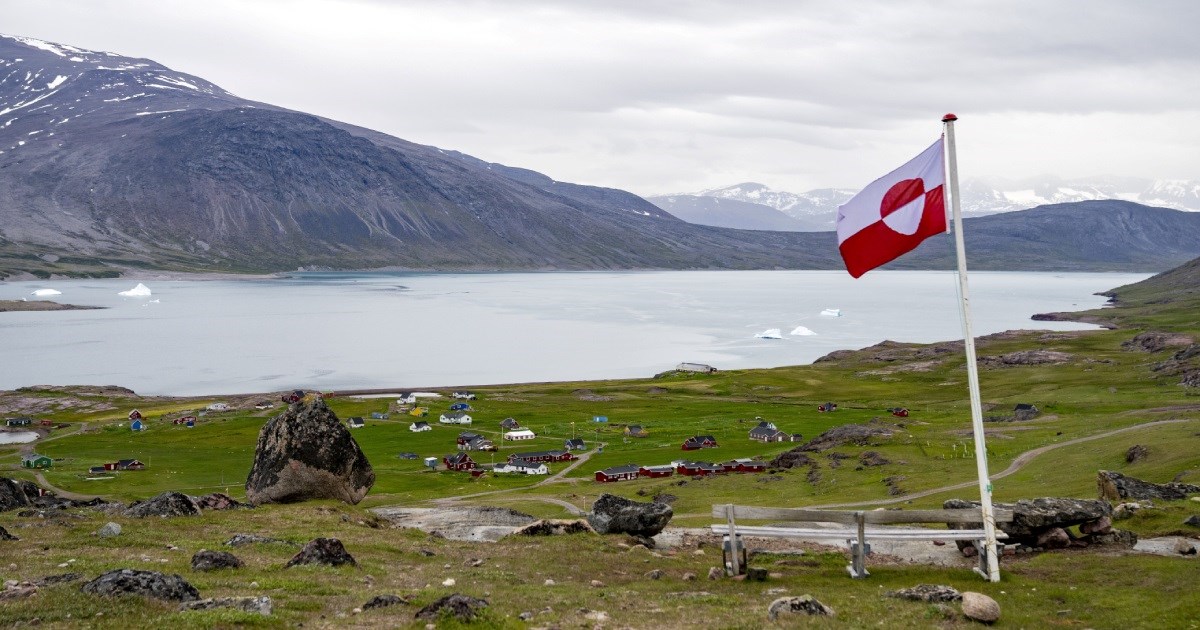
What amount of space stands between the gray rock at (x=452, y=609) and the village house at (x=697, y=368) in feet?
479

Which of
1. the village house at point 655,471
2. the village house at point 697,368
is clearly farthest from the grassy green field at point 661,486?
the village house at point 697,368

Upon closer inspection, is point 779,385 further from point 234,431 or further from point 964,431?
point 234,431

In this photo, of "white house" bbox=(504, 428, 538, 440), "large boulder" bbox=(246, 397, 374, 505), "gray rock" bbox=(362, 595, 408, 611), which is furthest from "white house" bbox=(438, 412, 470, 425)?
"gray rock" bbox=(362, 595, 408, 611)

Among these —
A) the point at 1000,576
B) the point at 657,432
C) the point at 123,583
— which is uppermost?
the point at 123,583

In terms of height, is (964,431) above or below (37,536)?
below

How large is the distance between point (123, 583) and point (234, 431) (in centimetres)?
9521

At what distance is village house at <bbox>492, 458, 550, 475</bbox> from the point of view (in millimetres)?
80812

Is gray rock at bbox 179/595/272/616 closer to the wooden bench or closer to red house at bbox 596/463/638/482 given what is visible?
the wooden bench

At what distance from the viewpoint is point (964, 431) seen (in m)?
80.7

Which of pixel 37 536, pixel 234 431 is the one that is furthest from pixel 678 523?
pixel 234 431

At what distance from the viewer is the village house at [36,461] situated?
8419 cm

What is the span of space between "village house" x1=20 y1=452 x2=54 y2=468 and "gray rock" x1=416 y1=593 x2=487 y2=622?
83.0 metres

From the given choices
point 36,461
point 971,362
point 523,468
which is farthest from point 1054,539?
point 36,461

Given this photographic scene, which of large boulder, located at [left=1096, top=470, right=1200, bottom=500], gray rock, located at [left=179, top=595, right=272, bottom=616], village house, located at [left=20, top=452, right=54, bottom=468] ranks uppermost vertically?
gray rock, located at [left=179, top=595, right=272, bottom=616]
